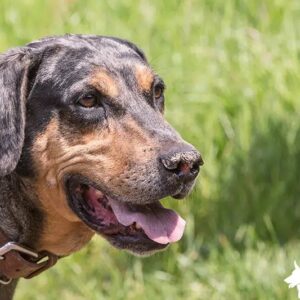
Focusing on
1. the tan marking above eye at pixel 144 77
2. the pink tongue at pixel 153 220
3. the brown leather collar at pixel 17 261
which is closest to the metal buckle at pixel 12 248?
the brown leather collar at pixel 17 261

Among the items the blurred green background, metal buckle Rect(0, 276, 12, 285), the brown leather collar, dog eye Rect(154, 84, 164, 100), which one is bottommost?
the blurred green background

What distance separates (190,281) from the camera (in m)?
5.86

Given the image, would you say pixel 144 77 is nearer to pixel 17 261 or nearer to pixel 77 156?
pixel 77 156

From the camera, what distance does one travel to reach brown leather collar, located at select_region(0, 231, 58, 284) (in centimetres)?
435

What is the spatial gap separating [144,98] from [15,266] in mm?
936

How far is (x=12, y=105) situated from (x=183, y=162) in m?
0.80

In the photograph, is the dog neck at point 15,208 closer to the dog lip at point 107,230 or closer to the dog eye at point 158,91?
the dog lip at point 107,230

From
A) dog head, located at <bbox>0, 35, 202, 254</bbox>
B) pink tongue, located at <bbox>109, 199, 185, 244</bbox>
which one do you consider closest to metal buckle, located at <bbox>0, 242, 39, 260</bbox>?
dog head, located at <bbox>0, 35, 202, 254</bbox>

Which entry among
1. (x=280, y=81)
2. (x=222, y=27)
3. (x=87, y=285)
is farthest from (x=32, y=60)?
(x=222, y=27)

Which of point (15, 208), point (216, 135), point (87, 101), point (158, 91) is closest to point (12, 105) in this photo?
point (87, 101)

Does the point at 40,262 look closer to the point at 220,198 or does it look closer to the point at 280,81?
the point at 220,198

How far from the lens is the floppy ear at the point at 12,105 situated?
4277 millimetres

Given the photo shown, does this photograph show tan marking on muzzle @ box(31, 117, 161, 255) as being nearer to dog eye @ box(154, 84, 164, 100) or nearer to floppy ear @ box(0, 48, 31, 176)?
floppy ear @ box(0, 48, 31, 176)

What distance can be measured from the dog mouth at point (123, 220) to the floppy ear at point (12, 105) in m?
0.28
